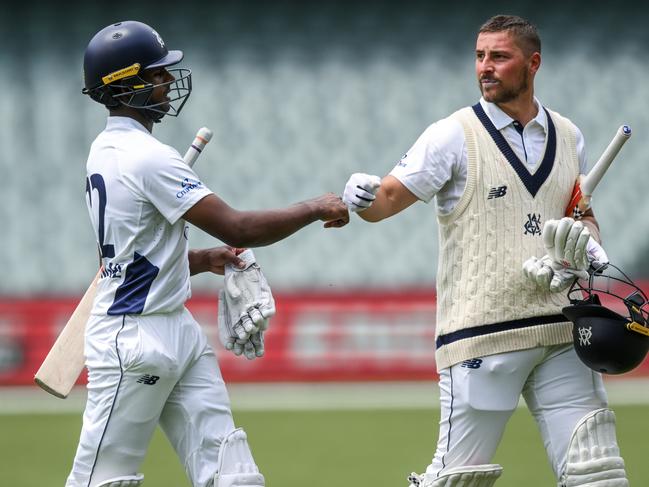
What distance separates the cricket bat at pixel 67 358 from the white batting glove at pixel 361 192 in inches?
41.8

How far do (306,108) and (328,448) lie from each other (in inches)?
251

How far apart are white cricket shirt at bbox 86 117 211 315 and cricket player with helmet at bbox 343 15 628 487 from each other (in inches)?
27.7

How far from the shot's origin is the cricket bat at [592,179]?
16.1 feet

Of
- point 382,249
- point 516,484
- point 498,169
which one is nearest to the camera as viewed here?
point 498,169

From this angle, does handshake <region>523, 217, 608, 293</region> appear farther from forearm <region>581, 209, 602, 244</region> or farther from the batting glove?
the batting glove

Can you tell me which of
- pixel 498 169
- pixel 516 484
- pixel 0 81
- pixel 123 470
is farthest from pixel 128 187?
pixel 0 81

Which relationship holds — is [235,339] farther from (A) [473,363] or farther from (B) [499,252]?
(B) [499,252]

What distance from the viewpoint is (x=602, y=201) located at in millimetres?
A: 13906

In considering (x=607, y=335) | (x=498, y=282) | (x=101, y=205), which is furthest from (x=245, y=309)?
(x=607, y=335)

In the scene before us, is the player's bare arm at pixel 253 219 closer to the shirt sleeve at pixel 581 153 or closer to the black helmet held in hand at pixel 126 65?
the black helmet held in hand at pixel 126 65

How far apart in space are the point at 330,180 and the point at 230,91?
1.53 meters

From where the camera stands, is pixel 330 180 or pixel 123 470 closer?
pixel 123 470

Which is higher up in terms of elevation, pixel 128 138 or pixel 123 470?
pixel 128 138

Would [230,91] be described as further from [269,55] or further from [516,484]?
[516,484]
